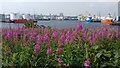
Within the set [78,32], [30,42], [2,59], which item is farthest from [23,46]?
[78,32]

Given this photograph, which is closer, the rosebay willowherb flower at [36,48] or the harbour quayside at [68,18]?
the rosebay willowherb flower at [36,48]

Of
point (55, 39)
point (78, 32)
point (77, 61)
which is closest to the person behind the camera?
point (77, 61)

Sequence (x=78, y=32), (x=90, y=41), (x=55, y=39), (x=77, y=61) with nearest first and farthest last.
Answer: (x=77, y=61) → (x=90, y=41) → (x=55, y=39) → (x=78, y=32)

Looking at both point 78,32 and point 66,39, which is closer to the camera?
point 66,39

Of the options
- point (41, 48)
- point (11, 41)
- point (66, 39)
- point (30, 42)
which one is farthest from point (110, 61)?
point (11, 41)

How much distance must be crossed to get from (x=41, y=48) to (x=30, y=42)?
58cm

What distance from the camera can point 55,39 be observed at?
239 inches

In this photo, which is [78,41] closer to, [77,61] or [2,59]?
[77,61]

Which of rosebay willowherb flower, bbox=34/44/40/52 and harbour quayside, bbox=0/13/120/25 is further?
harbour quayside, bbox=0/13/120/25

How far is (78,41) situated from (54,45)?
51 cm

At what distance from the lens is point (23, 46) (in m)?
5.71

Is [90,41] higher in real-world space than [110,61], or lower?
higher

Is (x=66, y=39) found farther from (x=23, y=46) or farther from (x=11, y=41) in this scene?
(x=11, y=41)

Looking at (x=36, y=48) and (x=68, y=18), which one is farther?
(x=68, y=18)
